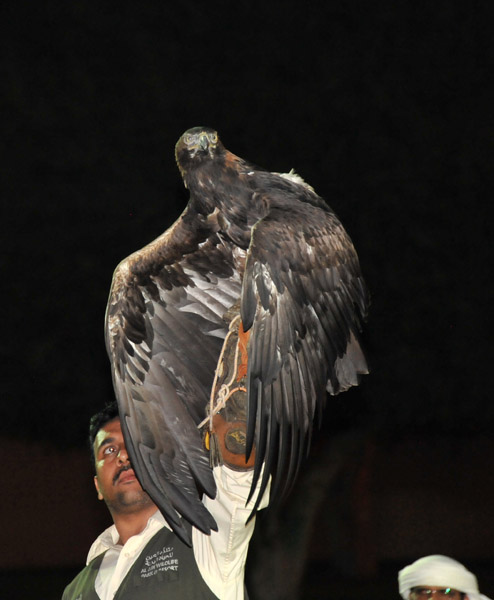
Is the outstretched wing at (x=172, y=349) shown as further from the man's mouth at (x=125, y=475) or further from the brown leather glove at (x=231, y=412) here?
the man's mouth at (x=125, y=475)

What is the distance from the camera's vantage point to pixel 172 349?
435cm

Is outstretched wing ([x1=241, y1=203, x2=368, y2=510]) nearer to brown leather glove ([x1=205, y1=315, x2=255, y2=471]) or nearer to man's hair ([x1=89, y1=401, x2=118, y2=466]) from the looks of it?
brown leather glove ([x1=205, y1=315, x2=255, y2=471])

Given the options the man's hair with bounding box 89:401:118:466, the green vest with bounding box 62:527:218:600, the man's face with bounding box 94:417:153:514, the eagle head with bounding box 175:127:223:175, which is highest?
the eagle head with bounding box 175:127:223:175

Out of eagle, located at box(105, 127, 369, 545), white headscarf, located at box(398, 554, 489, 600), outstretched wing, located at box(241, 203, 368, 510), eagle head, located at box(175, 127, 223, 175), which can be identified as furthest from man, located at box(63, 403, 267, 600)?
white headscarf, located at box(398, 554, 489, 600)

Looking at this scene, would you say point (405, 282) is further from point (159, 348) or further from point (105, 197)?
point (159, 348)

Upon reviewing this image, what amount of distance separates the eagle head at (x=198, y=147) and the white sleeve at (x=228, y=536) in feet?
4.91

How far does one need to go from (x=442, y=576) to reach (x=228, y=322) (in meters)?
1.98

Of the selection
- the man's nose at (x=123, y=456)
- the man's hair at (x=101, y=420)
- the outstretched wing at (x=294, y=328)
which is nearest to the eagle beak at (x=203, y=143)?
the outstretched wing at (x=294, y=328)

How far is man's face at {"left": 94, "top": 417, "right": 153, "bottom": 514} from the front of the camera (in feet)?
13.9

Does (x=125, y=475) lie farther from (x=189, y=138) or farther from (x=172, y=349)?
(x=189, y=138)

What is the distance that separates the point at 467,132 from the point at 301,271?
753 centimetres

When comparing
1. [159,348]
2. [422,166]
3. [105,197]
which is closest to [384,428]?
[422,166]

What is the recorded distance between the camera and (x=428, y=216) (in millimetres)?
11203

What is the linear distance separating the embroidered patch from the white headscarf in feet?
5.83
